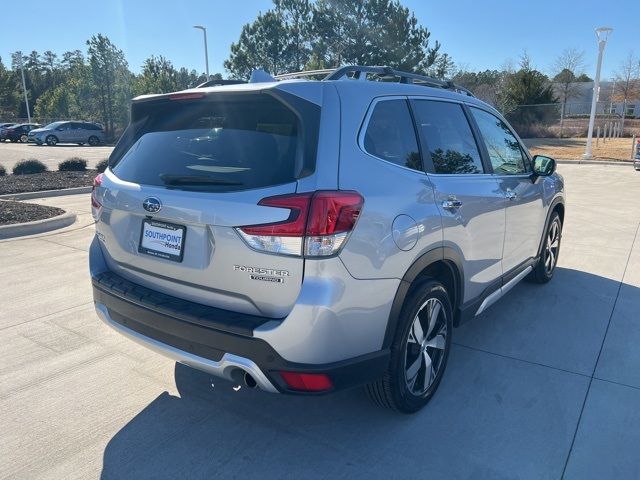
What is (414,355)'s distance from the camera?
116 inches

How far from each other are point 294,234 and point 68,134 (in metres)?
38.1

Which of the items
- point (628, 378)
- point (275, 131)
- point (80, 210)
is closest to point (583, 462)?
point (628, 378)

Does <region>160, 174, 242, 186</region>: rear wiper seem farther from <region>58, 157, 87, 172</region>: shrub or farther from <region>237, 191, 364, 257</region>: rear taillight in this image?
<region>58, 157, 87, 172</region>: shrub

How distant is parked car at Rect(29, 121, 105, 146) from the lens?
34.9 m

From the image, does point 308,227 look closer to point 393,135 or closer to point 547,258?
point 393,135

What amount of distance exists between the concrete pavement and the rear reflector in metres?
0.49

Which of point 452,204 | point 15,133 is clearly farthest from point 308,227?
point 15,133

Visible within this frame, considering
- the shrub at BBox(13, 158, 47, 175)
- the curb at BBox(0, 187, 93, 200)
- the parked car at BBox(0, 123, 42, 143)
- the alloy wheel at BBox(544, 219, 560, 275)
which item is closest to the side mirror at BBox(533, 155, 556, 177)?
the alloy wheel at BBox(544, 219, 560, 275)

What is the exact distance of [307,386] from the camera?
2.36 meters

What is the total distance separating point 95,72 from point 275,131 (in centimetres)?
4160

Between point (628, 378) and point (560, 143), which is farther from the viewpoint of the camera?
point (560, 143)

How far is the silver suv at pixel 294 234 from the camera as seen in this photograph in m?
2.28

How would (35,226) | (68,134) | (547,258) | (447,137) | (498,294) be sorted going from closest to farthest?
(447,137) < (498,294) < (547,258) < (35,226) < (68,134)

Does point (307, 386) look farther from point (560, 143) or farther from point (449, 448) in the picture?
point (560, 143)
